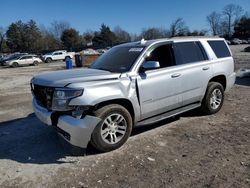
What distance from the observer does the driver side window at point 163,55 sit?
5.23m

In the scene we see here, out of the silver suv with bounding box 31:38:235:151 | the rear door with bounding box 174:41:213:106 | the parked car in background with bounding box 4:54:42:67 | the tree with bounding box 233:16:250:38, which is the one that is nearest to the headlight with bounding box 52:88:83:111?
the silver suv with bounding box 31:38:235:151

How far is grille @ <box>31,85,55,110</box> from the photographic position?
438 cm

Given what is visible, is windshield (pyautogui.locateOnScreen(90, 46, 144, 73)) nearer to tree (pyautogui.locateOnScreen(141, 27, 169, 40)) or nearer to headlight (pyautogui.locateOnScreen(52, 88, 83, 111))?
headlight (pyautogui.locateOnScreen(52, 88, 83, 111))

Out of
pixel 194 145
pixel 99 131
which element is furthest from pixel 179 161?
pixel 99 131

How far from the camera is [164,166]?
399 centimetres

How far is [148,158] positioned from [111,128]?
77cm

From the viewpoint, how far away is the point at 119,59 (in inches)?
210

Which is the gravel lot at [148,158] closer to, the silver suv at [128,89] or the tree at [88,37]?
the silver suv at [128,89]

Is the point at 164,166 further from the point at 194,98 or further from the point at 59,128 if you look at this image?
the point at 194,98

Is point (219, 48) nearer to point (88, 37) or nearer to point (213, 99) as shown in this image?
point (213, 99)

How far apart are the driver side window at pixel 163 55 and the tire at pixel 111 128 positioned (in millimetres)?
1272

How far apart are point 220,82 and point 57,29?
113466 mm

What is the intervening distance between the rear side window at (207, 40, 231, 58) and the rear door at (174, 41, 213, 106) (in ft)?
1.36

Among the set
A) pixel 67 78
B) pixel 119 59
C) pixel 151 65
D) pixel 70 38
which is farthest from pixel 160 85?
pixel 70 38
